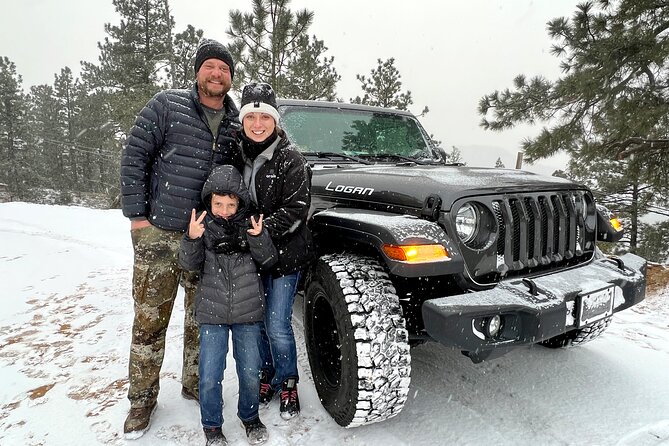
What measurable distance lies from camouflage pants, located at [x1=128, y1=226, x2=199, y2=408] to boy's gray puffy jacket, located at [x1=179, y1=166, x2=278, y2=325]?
305mm

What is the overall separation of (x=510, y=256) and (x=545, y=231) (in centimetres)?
35

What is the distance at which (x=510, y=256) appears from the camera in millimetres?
2291

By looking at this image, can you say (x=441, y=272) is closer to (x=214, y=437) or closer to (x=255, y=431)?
(x=255, y=431)

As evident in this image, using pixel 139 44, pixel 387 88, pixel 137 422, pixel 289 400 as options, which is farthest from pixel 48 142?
pixel 289 400

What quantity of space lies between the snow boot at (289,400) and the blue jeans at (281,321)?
0.11 ft

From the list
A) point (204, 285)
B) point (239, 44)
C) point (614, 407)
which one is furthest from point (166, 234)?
point (239, 44)

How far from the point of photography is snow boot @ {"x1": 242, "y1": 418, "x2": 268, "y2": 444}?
2219 millimetres

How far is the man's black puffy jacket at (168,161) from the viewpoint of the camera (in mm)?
2316

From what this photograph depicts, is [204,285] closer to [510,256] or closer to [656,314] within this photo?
[510,256]

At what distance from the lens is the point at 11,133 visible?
3438 centimetres

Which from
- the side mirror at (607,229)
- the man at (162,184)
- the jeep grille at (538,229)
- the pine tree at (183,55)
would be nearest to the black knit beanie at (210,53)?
the man at (162,184)

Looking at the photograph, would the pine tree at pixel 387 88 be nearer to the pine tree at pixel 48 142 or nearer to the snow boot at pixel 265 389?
the snow boot at pixel 265 389

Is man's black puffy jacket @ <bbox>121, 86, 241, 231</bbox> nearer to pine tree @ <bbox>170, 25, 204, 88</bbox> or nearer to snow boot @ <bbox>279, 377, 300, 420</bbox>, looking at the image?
snow boot @ <bbox>279, 377, 300, 420</bbox>

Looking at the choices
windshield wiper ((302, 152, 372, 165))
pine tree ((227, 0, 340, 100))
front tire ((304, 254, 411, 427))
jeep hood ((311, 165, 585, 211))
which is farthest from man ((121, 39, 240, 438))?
pine tree ((227, 0, 340, 100))
